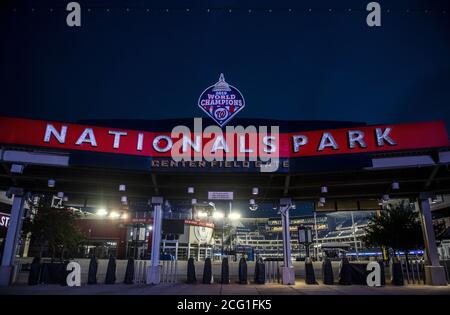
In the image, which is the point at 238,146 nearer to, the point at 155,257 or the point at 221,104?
the point at 221,104

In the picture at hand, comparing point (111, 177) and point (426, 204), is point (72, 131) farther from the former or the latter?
point (426, 204)

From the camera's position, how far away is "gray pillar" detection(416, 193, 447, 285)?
13.9 meters

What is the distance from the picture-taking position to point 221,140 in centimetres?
1268

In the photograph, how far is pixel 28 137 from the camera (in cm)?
1160

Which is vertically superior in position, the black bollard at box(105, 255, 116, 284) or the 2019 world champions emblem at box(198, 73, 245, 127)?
the 2019 world champions emblem at box(198, 73, 245, 127)

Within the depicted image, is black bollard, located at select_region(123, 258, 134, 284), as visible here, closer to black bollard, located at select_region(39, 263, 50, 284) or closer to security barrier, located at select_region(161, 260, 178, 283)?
security barrier, located at select_region(161, 260, 178, 283)

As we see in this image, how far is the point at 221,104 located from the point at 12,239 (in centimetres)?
1265

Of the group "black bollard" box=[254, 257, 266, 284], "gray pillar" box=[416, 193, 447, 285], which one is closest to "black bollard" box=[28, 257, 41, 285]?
"black bollard" box=[254, 257, 266, 284]

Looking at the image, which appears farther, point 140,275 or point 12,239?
point 140,275

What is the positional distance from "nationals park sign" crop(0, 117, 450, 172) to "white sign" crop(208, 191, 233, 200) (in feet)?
9.05

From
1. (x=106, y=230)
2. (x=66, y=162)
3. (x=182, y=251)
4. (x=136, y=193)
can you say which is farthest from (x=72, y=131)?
(x=106, y=230)

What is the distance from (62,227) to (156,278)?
7090 mm

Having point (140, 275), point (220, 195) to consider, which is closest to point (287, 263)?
point (220, 195)

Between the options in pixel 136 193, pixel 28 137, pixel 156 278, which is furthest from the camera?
pixel 136 193
